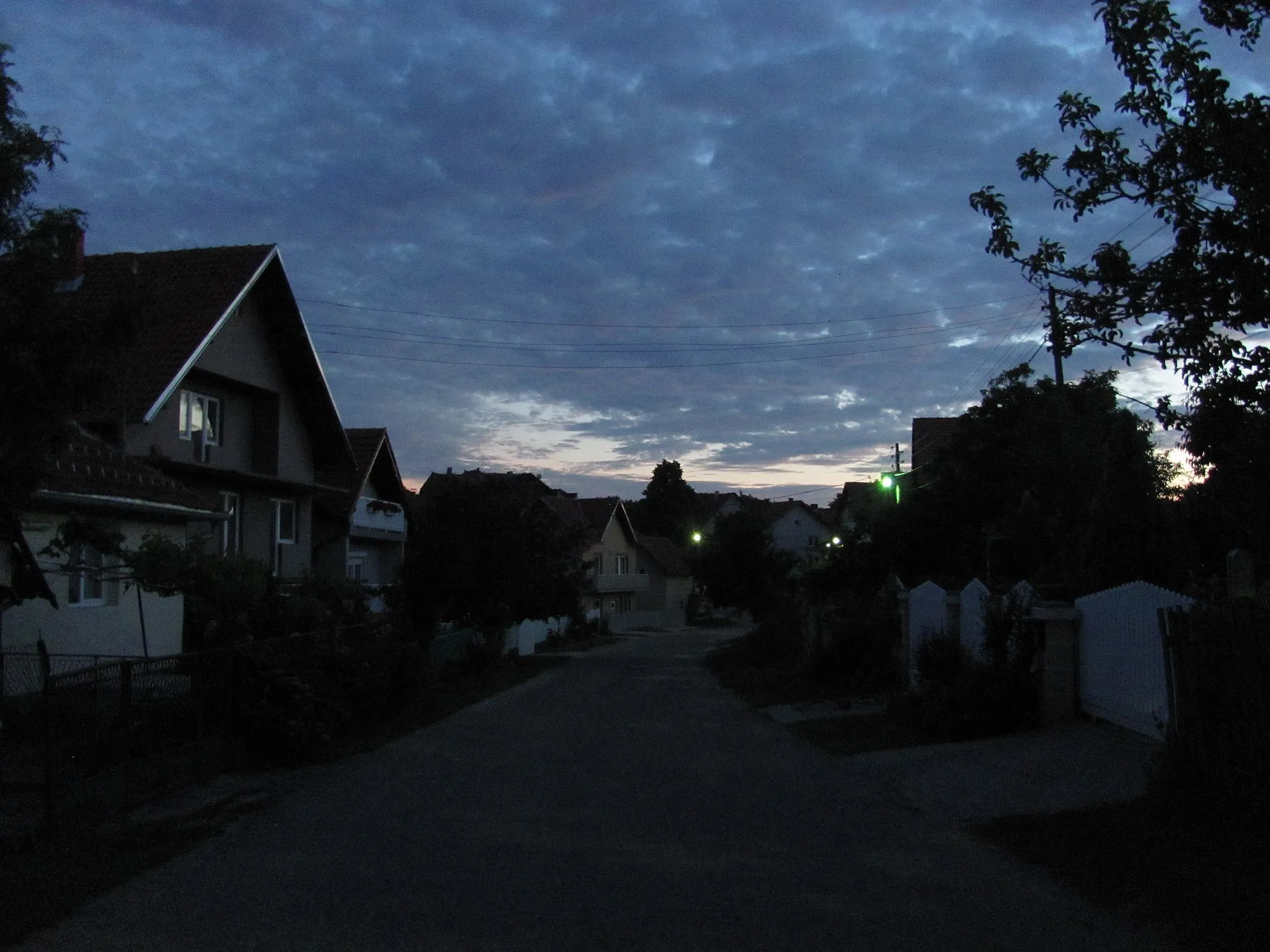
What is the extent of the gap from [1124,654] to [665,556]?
252 ft

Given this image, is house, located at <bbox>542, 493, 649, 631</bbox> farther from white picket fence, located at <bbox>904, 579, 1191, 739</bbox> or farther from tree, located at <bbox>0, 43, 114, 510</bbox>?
tree, located at <bbox>0, 43, 114, 510</bbox>

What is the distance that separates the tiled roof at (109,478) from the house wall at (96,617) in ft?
1.54

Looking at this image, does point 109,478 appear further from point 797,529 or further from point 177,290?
point 797,529

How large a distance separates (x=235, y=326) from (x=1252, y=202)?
20753 millimetres

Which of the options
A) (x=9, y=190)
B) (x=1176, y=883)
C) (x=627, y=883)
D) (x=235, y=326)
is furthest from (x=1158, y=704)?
(x=235, y=326)

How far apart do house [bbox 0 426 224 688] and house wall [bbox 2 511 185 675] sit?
16 mm

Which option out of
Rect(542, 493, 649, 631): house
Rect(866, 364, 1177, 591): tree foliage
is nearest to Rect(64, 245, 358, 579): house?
Rect(866, 364, 1177, 591): tree foliage

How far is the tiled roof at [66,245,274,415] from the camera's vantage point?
21.0 meters

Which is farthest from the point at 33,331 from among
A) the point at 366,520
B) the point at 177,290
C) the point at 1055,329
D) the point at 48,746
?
the point at 366,520

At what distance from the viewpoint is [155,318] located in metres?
10.1

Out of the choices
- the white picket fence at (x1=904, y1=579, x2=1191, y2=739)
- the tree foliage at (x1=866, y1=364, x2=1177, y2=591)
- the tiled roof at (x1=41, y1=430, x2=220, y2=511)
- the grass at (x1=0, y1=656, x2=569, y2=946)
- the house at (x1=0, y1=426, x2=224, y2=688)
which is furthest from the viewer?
the tree foliage at (x1=866, y1=364, x2=1177, y2=591)

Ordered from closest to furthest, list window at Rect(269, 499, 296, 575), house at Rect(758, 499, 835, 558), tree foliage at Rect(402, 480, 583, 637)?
window at Rect(269, 499, 296, 575), tree foliage at Rect(402, 480, 583, 637), house at Rect(758, 499, 835, 558)

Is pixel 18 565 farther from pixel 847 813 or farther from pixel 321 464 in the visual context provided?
pixel 321 464

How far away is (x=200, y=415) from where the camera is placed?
25094mm
